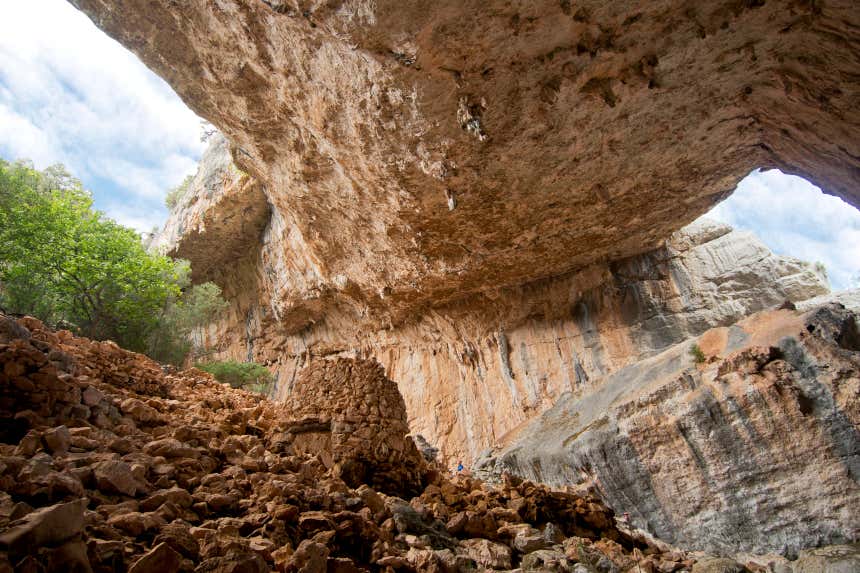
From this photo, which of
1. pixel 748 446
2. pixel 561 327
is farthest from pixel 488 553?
pixel 561 327

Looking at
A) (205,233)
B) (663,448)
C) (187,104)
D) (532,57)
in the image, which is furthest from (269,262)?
(663,448)

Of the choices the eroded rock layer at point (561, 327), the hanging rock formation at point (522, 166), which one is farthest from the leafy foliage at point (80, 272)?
the eroded rock layer at point (561, 327)

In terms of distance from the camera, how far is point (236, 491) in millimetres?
3668

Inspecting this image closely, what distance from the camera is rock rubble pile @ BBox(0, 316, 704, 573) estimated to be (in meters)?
2.54

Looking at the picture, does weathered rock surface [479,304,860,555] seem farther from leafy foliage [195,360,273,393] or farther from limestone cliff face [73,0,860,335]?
leafy foliage [195,360,273,393]

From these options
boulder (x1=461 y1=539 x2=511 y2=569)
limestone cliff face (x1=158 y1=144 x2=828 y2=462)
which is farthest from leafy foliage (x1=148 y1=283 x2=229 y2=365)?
boulder (x1=461 y1=539 x2=511 y2=569)

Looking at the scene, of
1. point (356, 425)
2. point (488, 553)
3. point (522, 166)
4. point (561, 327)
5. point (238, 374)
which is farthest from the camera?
point (238, 374)

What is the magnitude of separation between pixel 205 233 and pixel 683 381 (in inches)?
585

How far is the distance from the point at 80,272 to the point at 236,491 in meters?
9.14

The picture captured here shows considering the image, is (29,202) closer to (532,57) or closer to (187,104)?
(187,104)

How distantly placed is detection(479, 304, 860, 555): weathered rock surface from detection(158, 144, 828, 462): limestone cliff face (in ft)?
12.1

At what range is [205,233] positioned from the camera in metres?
16.5

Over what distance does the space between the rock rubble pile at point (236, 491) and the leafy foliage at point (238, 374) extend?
6512 mm

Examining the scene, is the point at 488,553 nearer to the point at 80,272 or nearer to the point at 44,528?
the point at 44,528
